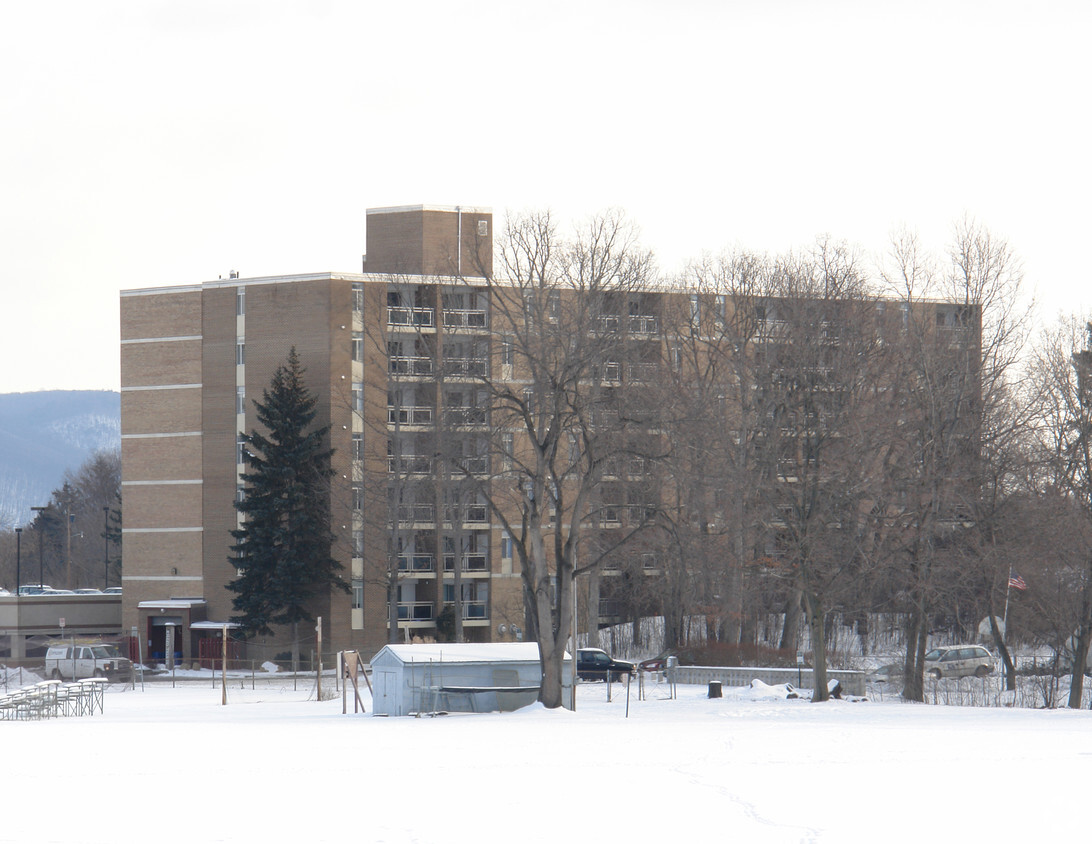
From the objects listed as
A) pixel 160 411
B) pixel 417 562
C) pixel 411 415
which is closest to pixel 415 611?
pixel 417 562

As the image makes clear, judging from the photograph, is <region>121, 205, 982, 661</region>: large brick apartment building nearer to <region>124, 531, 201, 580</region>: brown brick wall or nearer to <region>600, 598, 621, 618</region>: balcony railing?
<region>124, 531, 201, 580</region>: brown brick wall

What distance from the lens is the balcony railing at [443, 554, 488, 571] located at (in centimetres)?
6856

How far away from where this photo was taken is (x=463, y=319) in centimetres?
6600

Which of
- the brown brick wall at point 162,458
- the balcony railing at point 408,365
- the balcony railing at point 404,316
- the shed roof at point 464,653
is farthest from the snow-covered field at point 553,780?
the brown brick wall at point 162,458

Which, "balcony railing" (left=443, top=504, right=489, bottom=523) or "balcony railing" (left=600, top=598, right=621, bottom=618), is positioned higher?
"balcony railing" (left=443, top=504, right=489, bottom=523)

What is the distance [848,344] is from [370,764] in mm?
26077

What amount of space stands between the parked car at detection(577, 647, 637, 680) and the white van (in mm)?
19803

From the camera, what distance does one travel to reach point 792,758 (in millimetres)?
20828

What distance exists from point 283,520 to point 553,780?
153 ft

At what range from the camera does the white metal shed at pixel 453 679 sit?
34.0m

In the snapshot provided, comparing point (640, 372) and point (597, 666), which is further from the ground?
point (640, 372)

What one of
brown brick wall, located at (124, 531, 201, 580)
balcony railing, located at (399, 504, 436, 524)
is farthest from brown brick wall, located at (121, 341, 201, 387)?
balcony railing, located at (399, 504, 436, 524)

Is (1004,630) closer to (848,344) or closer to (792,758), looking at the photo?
(848,344)

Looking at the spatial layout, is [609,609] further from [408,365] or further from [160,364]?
[160,364]
